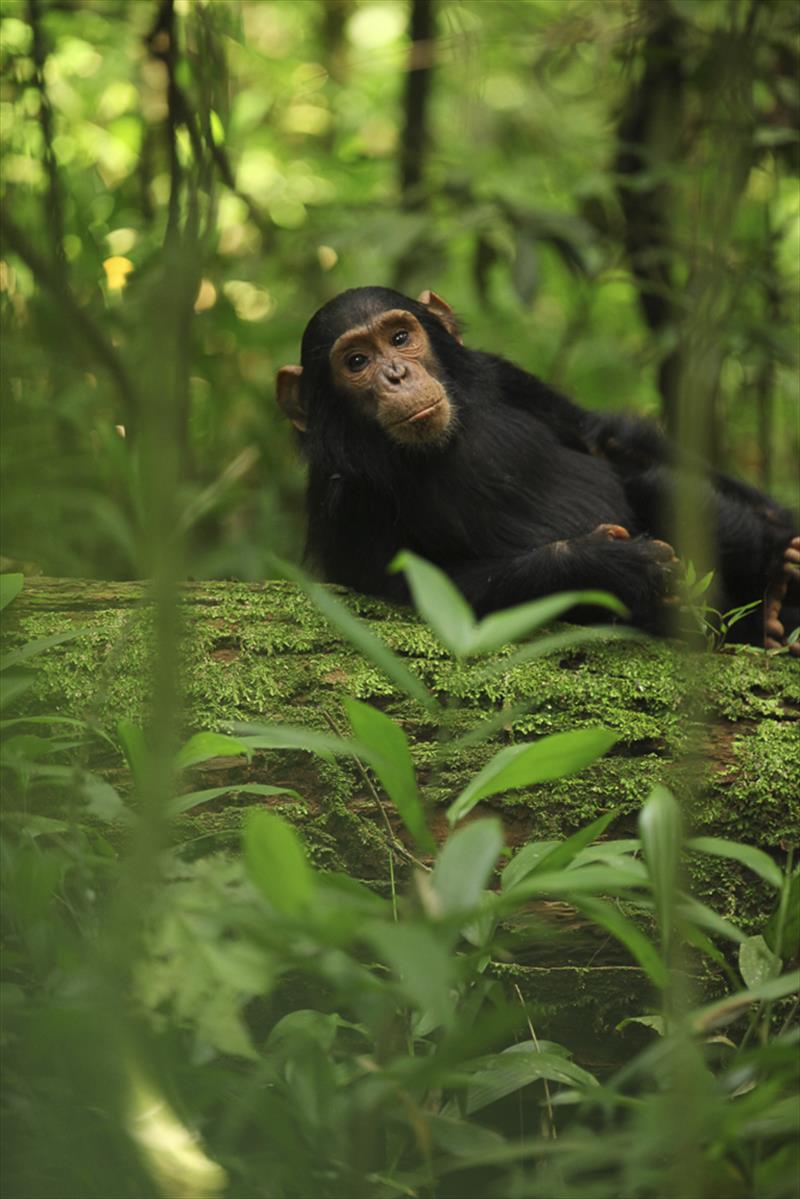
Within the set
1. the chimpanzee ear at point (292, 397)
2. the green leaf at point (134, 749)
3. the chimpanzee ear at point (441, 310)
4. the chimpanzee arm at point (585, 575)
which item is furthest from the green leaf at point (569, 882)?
the chimpanzee ear at point (441, 310)

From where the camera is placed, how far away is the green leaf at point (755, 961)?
2135 mm

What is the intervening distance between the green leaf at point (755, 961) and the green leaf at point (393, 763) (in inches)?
28.8

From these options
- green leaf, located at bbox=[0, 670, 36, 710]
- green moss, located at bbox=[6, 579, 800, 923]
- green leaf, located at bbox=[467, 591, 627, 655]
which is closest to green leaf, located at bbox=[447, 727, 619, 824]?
green leaf, located at bbox=[467, 591, 627, 655]


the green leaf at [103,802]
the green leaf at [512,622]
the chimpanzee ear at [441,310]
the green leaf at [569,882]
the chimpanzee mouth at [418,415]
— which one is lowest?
the chimpanzee mouth at [418,415]

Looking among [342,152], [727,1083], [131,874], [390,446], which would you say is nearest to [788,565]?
[390,446]

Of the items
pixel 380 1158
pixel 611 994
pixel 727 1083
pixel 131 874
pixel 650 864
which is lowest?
pixel 611 994

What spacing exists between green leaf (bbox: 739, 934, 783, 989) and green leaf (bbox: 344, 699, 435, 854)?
732 millimetres

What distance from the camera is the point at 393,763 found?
177cm

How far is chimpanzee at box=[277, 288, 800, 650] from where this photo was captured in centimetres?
378

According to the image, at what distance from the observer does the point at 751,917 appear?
2.58 m

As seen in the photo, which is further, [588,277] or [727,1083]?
[588,277]

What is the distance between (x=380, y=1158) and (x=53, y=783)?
0.84 meters

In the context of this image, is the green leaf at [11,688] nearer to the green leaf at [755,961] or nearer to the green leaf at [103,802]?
the green leaf at [103,802]

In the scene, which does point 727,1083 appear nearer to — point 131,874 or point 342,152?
point 131,874
